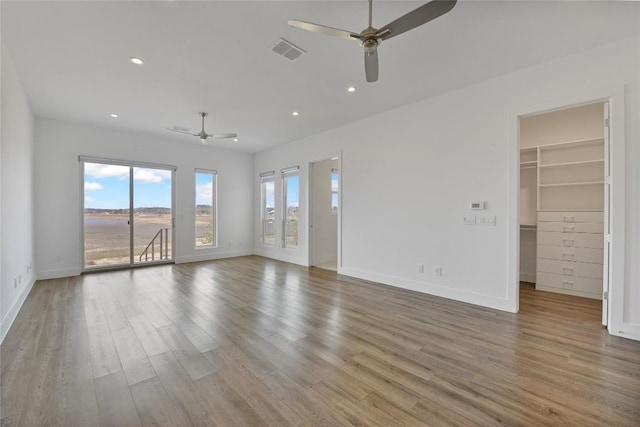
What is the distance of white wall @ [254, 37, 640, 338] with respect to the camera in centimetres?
276

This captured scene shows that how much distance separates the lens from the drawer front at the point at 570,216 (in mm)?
3847

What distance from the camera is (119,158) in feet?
19.2

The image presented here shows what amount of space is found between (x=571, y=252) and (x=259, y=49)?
202 inches

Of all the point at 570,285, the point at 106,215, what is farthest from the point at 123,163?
the point at 570,285

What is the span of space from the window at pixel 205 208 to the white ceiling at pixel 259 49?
280 cm

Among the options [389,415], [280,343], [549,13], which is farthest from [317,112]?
[389,415]

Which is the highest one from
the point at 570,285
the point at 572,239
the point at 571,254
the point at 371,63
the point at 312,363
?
the point at 371,63

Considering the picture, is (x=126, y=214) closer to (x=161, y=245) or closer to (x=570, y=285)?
(x=161, y=245)

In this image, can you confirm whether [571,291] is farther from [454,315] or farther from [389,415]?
[389,415]

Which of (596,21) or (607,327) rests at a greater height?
(596,21)

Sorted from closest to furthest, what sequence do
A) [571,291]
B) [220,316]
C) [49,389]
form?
[49,389] → [220,316] → [571,291]

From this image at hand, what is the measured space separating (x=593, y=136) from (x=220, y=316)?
19.4 ft

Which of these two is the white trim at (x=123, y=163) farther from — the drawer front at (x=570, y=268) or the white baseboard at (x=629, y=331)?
the white baseboard at (x=629, y=331)

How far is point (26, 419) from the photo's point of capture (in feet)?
5.32
